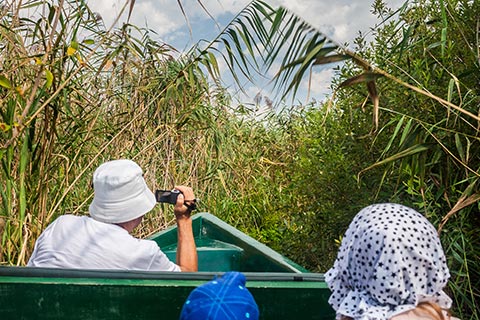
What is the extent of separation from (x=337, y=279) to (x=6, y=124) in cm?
175

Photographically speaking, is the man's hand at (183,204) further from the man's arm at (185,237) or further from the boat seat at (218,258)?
the boat seat at (218,258)

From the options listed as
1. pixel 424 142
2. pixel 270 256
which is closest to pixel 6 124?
pixel 270 256

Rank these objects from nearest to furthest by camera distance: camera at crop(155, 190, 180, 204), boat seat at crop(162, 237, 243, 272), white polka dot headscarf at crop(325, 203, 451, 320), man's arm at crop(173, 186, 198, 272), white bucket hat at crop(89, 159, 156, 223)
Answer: white polka dot headscarf at crop(325, 203, 451, 320) → white bucket hat at crop(89, 159, 156, 223) → man's arm at crop(173, 186, 198, 272) → camera at crop(155, 190, 180, 204) → boat seat at crop(162, 237, 243, 272)

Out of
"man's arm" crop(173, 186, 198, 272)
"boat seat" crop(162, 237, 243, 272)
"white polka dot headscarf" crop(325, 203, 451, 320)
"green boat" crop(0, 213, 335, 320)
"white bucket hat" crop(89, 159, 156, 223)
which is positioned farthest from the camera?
"boat seat" crop(162, 237, 243, 272)

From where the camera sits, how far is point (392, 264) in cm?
133

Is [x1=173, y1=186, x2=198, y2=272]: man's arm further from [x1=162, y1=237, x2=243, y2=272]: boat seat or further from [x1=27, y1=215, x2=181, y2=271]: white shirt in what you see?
[x1=162, y1=237, x2=243, y2=272]: boat seat

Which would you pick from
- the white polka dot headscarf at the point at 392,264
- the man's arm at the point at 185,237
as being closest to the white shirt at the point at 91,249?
the man's arm at the point at 185,237

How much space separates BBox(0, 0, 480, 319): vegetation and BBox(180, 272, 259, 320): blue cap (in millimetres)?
643

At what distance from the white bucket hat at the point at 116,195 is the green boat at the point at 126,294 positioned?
387 millimetres

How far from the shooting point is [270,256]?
3.15 m

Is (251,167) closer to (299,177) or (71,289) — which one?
(299,177)

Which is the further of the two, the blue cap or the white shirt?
the white shirt

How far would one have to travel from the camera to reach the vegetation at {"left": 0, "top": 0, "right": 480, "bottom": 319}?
8.93 feet

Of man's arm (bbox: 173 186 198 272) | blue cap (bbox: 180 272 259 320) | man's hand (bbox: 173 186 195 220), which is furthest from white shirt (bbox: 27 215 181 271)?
blue cap (bbox: 180 272 259 320)
